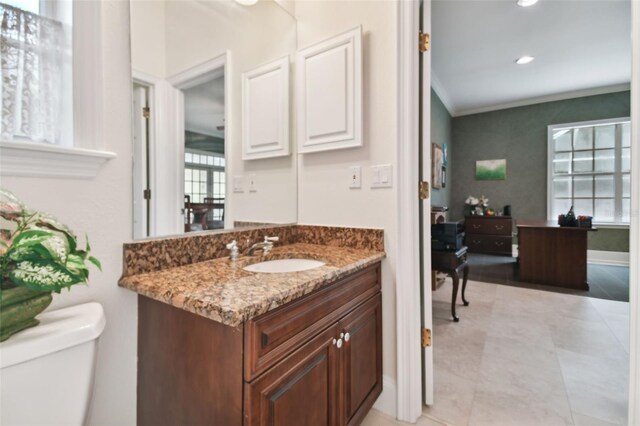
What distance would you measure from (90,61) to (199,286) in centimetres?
80

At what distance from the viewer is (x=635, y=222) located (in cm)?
122

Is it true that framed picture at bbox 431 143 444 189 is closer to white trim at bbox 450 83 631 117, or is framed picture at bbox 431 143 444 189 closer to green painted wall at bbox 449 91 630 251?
green painted wall at bbox 449 91 630 251

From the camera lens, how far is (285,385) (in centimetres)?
85

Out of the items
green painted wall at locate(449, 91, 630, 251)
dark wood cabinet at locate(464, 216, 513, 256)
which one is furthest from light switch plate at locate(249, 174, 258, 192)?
green painted wall at locate(449, 91, 630, 251)

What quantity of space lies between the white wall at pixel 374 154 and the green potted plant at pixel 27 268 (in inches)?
47.4

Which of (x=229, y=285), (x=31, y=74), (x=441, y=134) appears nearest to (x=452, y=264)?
(x=229, y=285)

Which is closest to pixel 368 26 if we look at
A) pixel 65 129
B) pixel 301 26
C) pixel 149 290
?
pixel 301 26

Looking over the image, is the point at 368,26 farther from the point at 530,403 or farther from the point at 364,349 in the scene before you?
the point at 530,403

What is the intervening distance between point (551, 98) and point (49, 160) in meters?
6.96

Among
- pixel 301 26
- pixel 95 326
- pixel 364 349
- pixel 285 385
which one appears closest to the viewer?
pixel 95 326

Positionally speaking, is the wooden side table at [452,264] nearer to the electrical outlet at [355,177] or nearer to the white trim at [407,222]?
the white trim at [407,222]

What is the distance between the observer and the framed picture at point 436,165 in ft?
14.8

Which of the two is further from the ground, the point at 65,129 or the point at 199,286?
the point at 65,129

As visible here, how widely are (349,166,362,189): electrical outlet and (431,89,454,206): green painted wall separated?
11.0 ft
